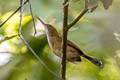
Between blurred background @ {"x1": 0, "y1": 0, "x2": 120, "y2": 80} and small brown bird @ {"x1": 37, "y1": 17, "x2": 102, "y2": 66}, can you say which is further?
blurred background @ {"x1": 0, "y1": 0, "x2": 120, "y2": 80}

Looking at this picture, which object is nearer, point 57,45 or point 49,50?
point 57,45

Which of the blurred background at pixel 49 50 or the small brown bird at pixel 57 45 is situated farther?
the blurred background at pixel 49 50

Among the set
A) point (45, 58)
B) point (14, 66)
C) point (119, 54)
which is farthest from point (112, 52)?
point (14, 66)

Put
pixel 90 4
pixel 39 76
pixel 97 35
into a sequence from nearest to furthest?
pixel 90 4
pixel 39 76
pixel 97 35

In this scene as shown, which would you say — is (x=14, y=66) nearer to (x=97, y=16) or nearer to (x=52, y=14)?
(x=52, y=14)

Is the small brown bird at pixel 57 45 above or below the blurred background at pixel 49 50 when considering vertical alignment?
above

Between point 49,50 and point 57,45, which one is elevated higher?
point 57,45

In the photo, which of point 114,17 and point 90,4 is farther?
point 114,17

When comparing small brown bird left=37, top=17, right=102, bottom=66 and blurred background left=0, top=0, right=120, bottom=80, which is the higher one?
small brown bird left=37, top=17, right=102, bottom=66
